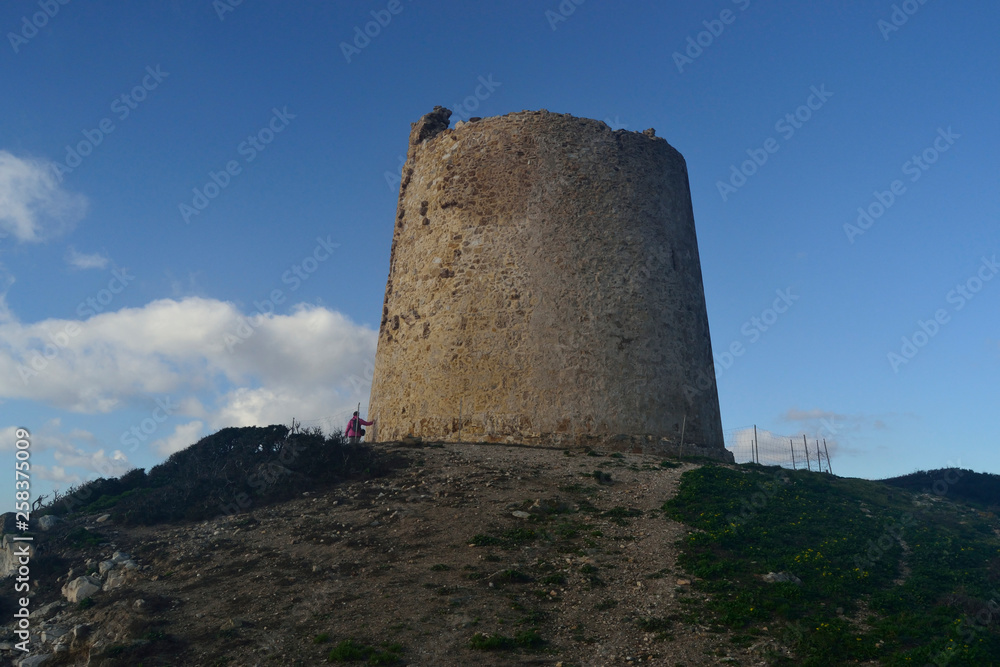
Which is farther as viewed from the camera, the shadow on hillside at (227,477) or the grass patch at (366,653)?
the shadow on hillside at (227,477)

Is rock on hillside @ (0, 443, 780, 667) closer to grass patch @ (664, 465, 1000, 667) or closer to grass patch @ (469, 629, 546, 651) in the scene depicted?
grass patch @ (469, 629, 546, 651)

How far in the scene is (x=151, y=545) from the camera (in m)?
11.9

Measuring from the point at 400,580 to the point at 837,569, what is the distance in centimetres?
652

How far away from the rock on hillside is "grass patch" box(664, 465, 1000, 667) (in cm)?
59

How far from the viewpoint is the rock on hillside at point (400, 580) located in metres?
8.44

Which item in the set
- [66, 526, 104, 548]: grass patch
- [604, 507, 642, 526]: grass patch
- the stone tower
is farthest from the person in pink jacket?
[604, 507, 642, 526]: grass patch

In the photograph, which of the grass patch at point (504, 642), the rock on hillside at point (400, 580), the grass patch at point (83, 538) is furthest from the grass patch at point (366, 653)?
the grass patch at point (83, 538)

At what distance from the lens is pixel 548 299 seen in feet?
59.1

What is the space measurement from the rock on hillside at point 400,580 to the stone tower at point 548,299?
2.96 m

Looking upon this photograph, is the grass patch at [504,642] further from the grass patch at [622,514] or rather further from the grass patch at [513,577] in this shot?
the grass patch at [622,514]

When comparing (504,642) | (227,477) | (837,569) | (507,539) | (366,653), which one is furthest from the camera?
(227,477)

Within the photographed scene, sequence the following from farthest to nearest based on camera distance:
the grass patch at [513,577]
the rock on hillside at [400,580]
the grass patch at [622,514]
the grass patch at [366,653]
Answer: the grass patch at [622,514] < the grass patch at [513,577] < the rock on hillside at [400,580] < the grass patch at [366,653]

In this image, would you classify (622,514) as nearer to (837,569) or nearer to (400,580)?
(837,569)

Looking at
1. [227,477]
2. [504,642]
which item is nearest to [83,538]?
[227,477]
